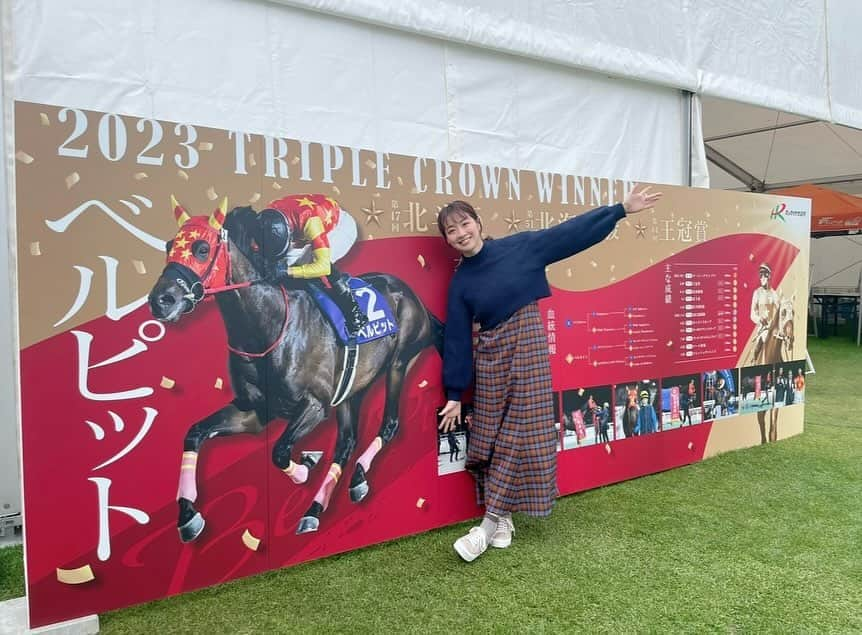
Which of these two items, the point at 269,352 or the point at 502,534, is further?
the point at 502,534

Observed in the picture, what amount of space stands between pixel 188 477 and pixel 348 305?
29.2 inches

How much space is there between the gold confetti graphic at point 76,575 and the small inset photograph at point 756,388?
3.07 m

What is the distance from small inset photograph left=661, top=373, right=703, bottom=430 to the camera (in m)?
3.06

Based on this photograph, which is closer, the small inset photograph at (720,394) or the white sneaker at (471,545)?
the white sneaker at (471,545)

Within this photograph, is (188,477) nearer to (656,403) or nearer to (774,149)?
(656,403)

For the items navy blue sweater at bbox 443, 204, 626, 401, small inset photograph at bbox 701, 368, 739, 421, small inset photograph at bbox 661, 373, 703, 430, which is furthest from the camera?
small inset photograph at bbox 701, 368, 739, 421

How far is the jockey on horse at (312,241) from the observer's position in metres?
2.04

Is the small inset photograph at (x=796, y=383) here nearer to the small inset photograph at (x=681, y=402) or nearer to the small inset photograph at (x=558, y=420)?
the small inset photograph at (x=681, y=402)

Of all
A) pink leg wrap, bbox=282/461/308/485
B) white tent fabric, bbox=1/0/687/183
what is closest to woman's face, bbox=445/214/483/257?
white tent fabric, bbox=1/0/687/183

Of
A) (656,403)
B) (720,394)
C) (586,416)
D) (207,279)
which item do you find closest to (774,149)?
(720,394)

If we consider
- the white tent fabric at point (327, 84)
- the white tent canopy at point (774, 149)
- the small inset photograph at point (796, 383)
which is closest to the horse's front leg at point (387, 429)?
the white tent fabric at point (327, 84)

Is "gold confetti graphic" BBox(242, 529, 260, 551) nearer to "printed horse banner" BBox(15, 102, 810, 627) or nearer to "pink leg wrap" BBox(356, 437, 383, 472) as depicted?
"printed horse banner" BBox(15, 102, 810, 627)

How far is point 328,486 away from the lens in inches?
85.0

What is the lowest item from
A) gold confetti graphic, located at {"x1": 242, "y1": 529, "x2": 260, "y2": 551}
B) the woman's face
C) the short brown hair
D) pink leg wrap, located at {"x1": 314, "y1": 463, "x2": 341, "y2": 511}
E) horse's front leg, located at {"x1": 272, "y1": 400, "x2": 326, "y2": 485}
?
gold confetti graphic, located at {"x1": 242, "y1": 529, "x2": 260, "y2": 551}
